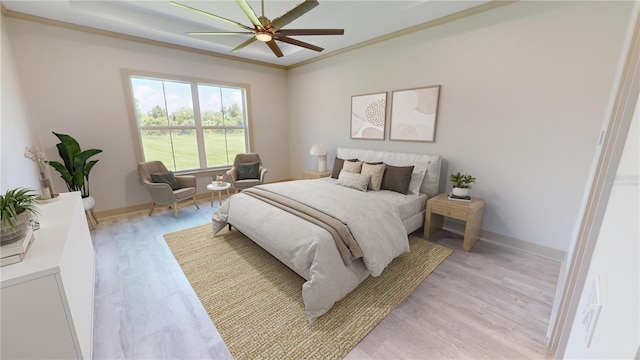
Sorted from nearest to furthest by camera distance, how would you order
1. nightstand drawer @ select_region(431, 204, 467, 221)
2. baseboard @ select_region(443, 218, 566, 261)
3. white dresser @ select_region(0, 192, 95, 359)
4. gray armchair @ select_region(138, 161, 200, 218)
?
white dresser @ select_region(0, 192, 95, 359)
baseboard @ select_region(443, 218, 566, 261)
nightstand drawer @ select_region(431, 204, 467, 221)
gray armchair @ select_region(138, 161, 200, 218)

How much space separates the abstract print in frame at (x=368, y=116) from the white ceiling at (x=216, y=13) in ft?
3.02

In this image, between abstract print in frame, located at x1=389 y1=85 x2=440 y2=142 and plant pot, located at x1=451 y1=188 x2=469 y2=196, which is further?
abstract print in frame, located at x1=389 y1=85 x2=440 y2=142

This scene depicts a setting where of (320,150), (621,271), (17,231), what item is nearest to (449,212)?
(621,271)

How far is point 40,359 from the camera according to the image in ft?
3.73

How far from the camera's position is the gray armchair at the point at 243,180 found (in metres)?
4.36

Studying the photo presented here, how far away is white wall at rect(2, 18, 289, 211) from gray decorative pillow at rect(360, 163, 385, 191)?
3.40m

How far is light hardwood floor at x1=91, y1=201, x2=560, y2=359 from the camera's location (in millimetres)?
1568

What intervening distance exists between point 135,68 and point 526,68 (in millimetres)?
5274

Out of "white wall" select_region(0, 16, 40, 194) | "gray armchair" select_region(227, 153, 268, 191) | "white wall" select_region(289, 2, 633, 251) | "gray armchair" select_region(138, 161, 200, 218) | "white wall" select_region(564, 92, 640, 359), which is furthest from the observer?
"gray armchair" select_region(227, 153, 268, 191)

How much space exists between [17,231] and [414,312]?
2486 millimetres

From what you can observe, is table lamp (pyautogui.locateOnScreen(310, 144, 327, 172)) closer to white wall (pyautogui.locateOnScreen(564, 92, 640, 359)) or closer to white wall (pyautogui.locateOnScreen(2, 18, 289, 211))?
white wall (pyautogui.locateOnScreen(2, 18, 289, 211))

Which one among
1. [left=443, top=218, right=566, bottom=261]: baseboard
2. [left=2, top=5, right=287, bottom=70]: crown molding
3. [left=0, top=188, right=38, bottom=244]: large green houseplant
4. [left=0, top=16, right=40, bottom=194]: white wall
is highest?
[left=2, top=5, right=287, bottom=70]: crown molding

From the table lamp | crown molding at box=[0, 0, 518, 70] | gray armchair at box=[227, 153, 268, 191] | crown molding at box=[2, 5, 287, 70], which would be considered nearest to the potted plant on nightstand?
crown molding at box=[0, 0, 518, 70]

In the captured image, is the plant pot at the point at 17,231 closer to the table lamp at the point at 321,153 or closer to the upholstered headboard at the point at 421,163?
the upholstered headboard at the point at 421,163
